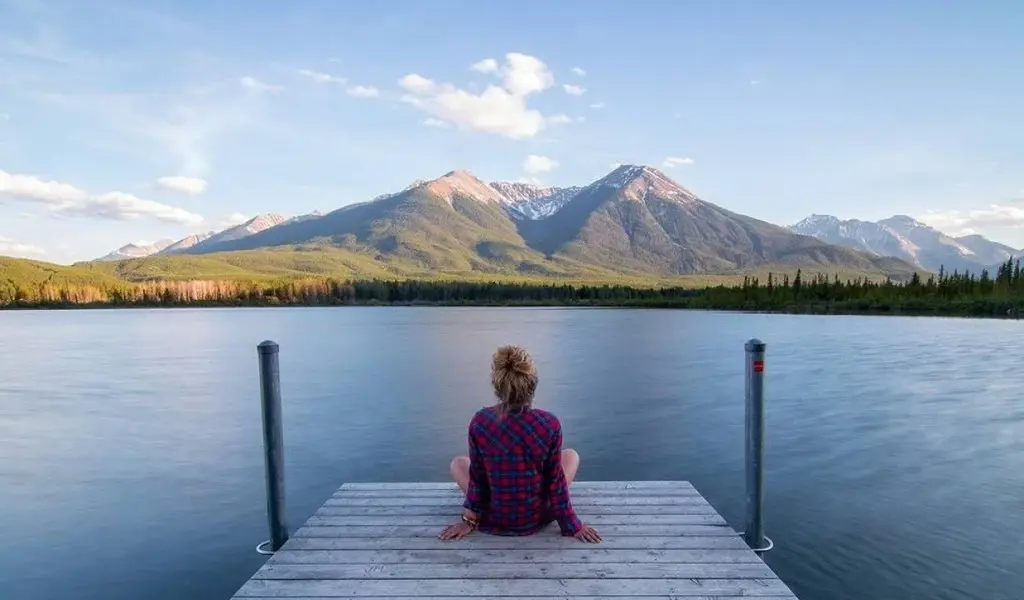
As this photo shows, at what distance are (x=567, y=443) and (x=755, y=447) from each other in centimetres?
964

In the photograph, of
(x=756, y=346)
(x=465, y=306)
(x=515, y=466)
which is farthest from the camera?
(x=465, y=306)

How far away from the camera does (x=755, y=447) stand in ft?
26.0

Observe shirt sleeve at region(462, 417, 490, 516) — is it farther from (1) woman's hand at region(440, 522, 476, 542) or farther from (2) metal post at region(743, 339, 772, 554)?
(2) metal post at region(743, 339, 772, 554)

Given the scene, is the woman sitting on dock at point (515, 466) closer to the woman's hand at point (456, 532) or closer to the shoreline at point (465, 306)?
the woman's hand at point (456, 532)

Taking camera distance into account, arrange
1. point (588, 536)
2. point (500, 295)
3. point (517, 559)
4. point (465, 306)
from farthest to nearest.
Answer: point (500, 295), point (465, 306), point (588, 536), point (517, 559)

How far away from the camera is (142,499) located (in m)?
13.2

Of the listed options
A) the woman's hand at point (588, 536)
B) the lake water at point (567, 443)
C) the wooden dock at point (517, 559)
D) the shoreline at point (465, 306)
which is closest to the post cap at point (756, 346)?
the wooden dock at point (517, 559)

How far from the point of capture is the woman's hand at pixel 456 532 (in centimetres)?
657

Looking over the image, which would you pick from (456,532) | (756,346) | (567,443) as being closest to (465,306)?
(567,443)

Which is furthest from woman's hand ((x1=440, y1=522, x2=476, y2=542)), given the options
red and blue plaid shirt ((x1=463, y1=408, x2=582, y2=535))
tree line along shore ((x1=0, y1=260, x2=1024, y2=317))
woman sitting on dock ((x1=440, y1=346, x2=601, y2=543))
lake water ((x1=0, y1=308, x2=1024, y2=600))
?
tree line along shore ((x1=0, y1=260, x2=1024, y2=317))

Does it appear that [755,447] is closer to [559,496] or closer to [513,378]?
[559,496]

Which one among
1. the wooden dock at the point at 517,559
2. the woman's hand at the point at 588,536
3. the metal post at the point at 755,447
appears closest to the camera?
the wooden dock at the point at 517,559

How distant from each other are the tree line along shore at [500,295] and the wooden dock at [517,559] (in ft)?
326

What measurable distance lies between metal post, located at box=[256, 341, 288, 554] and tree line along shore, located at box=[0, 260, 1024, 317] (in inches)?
3971
